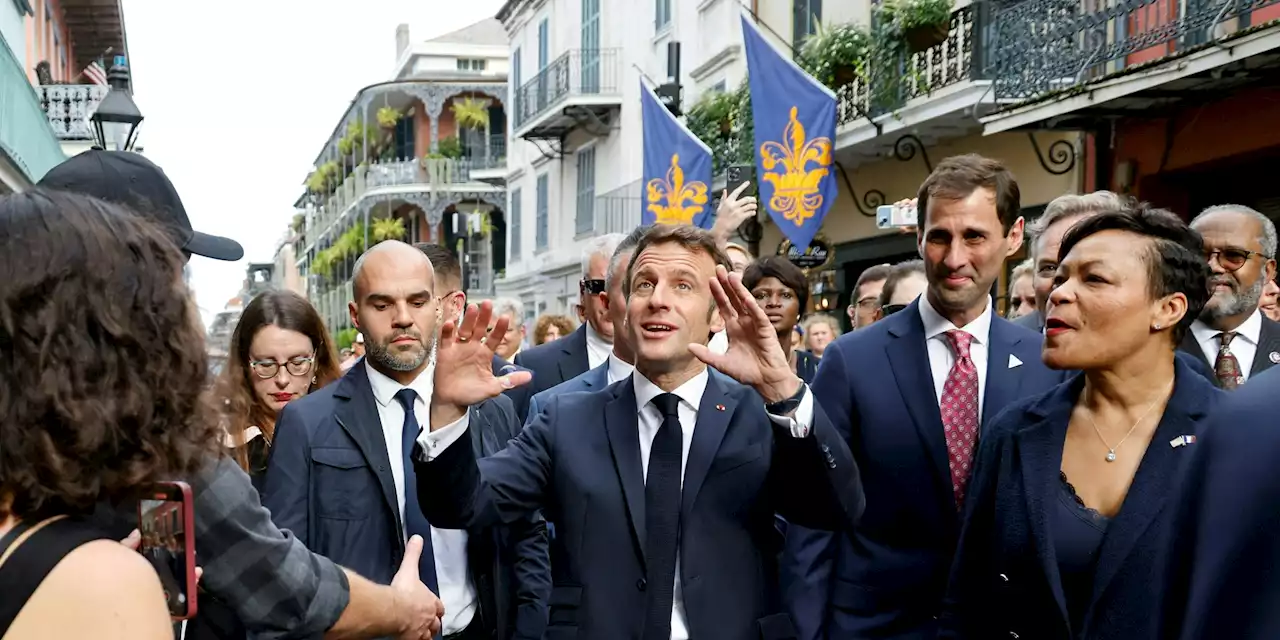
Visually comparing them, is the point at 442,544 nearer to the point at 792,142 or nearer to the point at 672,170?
the point at 792,142

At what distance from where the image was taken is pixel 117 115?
13164 mm

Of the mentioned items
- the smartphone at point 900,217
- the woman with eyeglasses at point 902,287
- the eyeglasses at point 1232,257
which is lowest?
the woman with eyeglasses at point 902,287

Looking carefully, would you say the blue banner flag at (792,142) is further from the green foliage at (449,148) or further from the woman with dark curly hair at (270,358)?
Result: the green foliage at (449,148)

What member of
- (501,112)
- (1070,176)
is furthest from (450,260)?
(501,112)

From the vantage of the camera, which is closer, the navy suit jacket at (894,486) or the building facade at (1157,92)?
the navy suit jacket at (894,486)

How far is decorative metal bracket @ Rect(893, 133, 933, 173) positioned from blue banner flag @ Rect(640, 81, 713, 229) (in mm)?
2987

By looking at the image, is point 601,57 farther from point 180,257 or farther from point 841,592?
point 180,257

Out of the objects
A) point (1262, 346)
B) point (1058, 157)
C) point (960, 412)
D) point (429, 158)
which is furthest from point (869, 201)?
point (429, 158)

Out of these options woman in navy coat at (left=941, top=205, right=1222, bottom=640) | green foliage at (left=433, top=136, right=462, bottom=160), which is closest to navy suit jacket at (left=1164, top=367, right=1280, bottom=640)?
woman in navy coat at (left=941, top=205, right=1222, bottom=640)

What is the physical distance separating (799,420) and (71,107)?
69.9 feet

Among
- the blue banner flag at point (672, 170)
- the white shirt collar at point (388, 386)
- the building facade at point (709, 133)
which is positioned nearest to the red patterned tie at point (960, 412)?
the white shirt collar at point (388, 386)

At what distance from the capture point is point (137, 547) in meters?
2.15

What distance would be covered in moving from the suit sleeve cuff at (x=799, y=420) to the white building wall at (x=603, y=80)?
594 inches

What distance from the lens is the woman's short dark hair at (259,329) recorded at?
5.47 m
